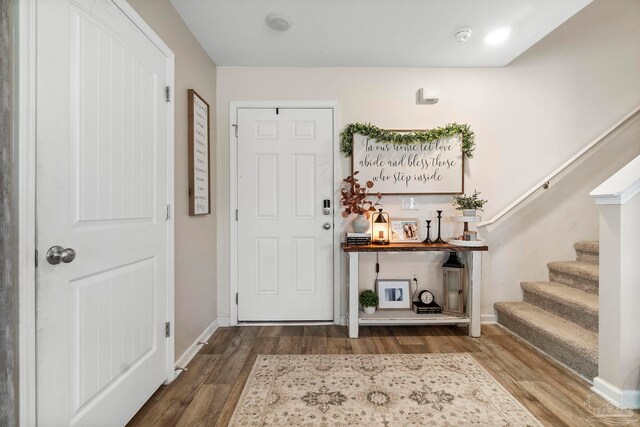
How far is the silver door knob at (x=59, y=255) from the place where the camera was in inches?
43.9

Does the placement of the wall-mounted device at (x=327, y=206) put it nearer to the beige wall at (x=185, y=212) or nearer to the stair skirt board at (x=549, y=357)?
the beige wall at (x=185, y=212)

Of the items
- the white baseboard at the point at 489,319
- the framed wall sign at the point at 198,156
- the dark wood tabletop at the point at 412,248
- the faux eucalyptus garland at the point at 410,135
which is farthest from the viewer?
the white baseboard at the point at 489,319

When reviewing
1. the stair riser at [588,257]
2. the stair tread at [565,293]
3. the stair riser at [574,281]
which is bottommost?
the stair tread at [565,293]

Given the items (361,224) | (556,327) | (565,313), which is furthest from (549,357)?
(361,224)

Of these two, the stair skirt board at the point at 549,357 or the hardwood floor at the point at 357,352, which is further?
the stair skirt board at the point at 549,357

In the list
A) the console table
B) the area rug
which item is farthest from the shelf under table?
the area rug

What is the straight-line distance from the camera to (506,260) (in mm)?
2990

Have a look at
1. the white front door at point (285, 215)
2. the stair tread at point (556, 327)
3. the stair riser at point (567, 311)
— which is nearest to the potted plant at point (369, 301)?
the white front door at point (285, 215)

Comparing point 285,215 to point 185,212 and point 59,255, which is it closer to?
point 185,212

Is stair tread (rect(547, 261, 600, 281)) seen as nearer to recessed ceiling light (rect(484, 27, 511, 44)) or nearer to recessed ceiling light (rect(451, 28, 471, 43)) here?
recessed ceiling light (rect(484, 27, 511, 44))

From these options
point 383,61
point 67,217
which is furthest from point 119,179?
point 383,61

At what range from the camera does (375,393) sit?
6.03 feet

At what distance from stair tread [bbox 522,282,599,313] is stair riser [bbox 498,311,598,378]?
1.06 feet

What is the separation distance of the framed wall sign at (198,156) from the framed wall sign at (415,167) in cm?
134
